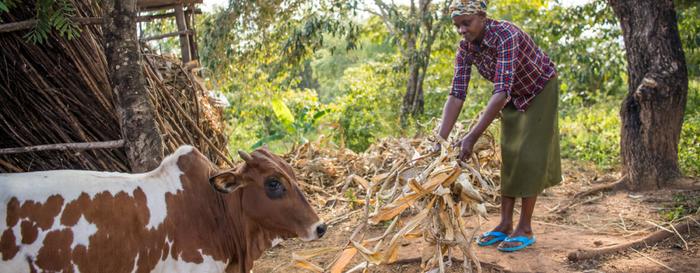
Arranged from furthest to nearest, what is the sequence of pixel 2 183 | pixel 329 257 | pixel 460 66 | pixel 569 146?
pixel 569 146
pixel 329 257
pixel 460 66
pixel 2 183

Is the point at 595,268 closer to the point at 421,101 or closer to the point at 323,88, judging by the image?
the point at 421,101

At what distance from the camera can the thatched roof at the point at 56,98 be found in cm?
384

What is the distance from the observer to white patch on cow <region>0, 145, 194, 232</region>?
2693 millimetres

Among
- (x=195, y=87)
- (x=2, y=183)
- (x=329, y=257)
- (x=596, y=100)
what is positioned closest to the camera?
(x=2, y=183)

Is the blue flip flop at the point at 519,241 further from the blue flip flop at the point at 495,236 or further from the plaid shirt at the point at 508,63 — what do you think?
the plaid shirt at the point at 508,63

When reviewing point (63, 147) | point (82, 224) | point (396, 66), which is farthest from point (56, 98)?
point (396, 66)

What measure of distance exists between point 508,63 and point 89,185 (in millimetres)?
2505

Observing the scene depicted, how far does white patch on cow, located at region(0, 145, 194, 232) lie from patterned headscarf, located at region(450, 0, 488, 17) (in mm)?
1896

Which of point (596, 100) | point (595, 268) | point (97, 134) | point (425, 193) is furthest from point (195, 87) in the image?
point (596, 100)

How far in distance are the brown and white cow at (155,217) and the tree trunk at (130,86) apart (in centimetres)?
57

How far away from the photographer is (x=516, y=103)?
165 inches

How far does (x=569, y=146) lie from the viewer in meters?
9.20

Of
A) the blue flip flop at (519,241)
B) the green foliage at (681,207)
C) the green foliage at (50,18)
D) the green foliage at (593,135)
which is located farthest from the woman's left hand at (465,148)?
the green foliage at (593,135)

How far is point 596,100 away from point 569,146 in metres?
4.81
